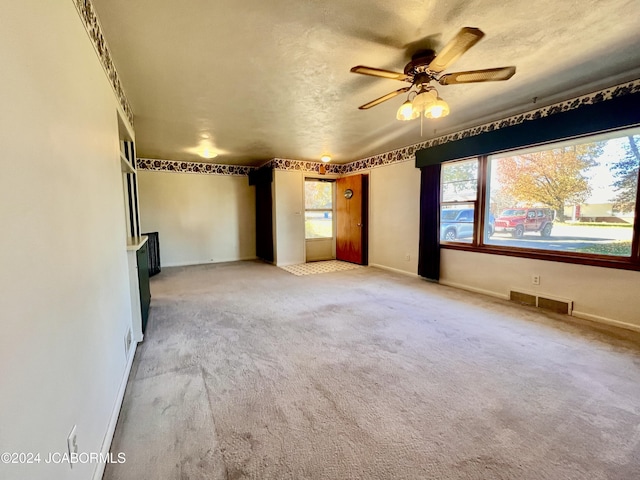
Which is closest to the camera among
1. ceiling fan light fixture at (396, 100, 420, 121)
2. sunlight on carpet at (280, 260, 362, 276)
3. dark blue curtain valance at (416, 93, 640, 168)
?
ceiling fan light fixture at (396, 100, 420, 121)

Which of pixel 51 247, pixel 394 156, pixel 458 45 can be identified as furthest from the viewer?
pixel 394 156

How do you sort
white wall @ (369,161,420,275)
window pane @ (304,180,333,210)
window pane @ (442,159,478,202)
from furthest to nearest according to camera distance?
window pane @ (304,180,333,210), white wall @ (369,161,420,275), window pane @ (442,159,478,202)

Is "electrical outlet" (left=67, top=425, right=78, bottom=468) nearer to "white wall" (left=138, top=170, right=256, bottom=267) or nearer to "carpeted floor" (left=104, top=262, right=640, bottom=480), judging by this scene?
"carpeted floor" (left=104, top=262, right=640, bottom=480)

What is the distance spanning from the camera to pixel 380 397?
5.80 ft

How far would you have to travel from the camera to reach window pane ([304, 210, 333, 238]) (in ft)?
21.9

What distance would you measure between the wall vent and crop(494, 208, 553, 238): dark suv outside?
761 mm

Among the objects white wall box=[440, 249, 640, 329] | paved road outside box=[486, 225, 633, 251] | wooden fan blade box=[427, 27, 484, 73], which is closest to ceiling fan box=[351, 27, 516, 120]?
wooden fan blade box=[427, 27, 484, 73]

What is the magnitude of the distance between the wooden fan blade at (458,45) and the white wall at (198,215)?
18.3 feet

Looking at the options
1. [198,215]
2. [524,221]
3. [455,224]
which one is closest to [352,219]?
[455,224]

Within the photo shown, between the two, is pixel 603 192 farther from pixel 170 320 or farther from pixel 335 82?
pixel 170 320

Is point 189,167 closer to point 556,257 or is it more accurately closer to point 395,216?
point 395,216

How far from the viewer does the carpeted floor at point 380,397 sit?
1.31m

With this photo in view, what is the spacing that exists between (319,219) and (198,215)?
2829 mm

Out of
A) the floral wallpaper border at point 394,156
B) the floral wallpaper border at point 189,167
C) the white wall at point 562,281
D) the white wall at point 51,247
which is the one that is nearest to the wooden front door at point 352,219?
the floral wallpaper border at point 394,156
